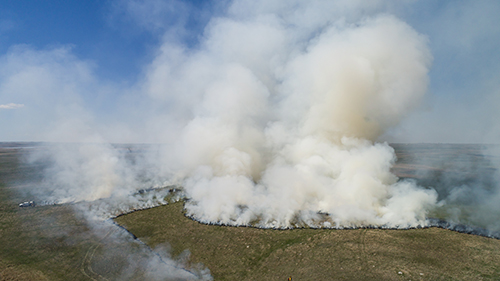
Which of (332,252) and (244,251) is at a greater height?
(332,252)

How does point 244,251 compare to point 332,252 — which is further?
point 244,251

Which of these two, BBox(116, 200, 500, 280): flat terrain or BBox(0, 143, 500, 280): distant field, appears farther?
BBox(0, 143, 500, 280): distant field

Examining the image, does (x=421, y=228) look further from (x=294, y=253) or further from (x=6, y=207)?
(x=6, y=207)

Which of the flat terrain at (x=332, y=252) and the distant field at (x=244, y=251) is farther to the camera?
the distant field at (x=244, y=251)

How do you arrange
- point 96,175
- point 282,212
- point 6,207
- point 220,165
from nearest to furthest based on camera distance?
point 282,212
point 6,207
point 220,165
point 96,175

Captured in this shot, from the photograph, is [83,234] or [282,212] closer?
[83,234]

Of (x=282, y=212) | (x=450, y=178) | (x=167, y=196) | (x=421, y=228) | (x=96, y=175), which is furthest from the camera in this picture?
(x=450, y=178)

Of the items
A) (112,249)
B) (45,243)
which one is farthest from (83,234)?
(112,249)

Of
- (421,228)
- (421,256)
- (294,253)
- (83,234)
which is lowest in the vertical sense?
(83,234)
